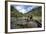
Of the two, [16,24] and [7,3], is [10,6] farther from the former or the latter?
[16,24]

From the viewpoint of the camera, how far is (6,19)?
1.84m

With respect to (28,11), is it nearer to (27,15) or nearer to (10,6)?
(27,15)

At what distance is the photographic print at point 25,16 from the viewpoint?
73.4 inches

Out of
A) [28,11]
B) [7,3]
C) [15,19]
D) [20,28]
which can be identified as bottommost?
[20,28]

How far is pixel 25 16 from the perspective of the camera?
1907 millimetres

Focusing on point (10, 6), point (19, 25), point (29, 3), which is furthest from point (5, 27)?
point (29, 3)

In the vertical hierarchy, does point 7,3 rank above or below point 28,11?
above

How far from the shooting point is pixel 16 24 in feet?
6.16

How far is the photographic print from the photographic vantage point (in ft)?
6.12

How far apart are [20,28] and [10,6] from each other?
1.67 feet
